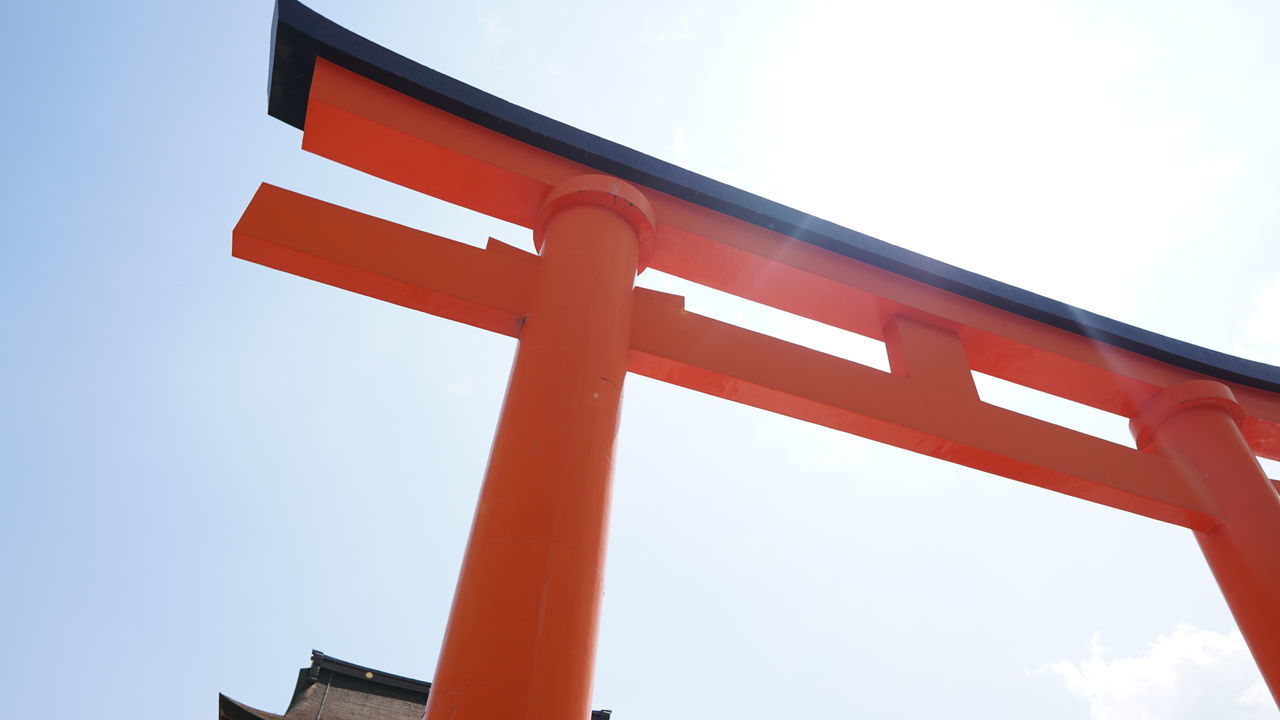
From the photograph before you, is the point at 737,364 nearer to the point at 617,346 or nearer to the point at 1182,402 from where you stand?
the point at 617,346

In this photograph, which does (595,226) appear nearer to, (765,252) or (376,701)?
(765,252)

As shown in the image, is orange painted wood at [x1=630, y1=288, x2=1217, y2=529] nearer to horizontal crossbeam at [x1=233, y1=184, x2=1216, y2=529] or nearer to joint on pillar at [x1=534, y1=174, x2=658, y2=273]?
horizontal crossbeam at [x1=233, y1=184, x2=1216, y2=529]

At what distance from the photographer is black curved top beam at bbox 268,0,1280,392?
12.5ft

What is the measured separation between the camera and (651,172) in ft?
13.9

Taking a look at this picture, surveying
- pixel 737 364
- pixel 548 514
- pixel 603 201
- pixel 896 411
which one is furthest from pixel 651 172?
pixel 548 514

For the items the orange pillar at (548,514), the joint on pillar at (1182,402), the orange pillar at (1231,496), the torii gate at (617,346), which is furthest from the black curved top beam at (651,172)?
the orange pillar at (548,514)

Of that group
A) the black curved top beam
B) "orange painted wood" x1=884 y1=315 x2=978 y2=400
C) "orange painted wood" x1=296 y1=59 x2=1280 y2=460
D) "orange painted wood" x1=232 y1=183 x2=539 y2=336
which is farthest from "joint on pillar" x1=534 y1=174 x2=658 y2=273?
"orange painted wood" x1=884 y1=315 x2=978 y2=400

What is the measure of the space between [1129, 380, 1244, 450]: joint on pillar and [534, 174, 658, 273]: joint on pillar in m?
3.48

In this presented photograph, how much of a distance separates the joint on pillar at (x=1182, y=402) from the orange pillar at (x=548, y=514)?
365cm

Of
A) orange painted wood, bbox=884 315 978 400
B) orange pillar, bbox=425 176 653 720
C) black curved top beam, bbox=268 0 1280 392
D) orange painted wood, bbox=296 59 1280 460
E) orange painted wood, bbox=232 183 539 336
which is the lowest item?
orange pillar, bbox=425 176 653 720

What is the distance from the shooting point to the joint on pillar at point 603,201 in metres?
3.74

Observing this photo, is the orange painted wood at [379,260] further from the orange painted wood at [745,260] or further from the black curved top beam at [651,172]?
the black curved top beam at [651,172]

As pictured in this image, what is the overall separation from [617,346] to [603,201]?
0.95 metres

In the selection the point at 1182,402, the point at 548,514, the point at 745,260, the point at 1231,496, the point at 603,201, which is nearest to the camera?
the point at 548,514
